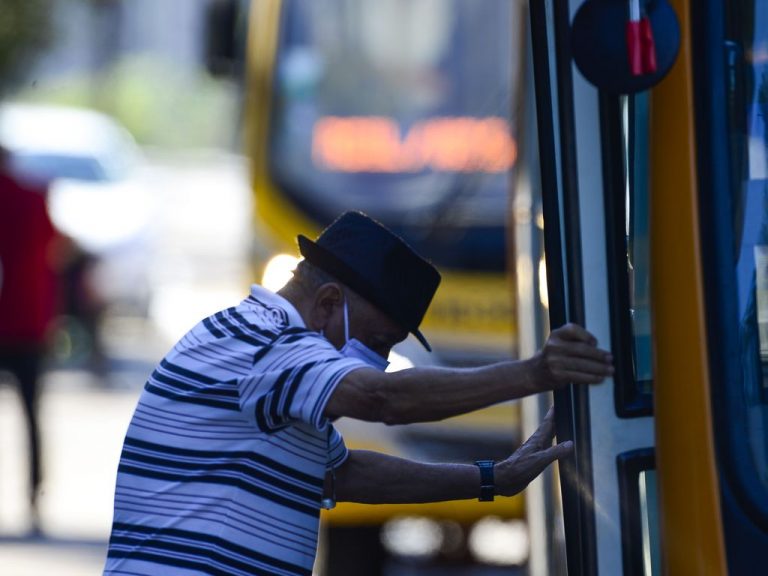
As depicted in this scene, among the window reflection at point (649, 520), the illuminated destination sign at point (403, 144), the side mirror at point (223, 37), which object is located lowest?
the window reflection at point (649, 520)

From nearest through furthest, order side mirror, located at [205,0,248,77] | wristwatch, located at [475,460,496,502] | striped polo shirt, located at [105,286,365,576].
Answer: striped polo shirt, located at [105,286,365,576]
wristwatch, located at [475,460,496,502]
side mirror, located at [205,0,248,77]

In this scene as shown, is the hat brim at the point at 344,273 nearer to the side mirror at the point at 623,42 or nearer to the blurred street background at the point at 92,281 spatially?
the side mirror at the point at 623,42

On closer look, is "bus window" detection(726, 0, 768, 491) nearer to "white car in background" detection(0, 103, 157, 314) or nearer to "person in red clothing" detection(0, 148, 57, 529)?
"person in red clothing" detection(0, 148, 57, 529)

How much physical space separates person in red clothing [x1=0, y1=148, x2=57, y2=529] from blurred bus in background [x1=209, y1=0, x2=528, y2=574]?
65.0 inches

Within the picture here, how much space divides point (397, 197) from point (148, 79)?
50.5 metres

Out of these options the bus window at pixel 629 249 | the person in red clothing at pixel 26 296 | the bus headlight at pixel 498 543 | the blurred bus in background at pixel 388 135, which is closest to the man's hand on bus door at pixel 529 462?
the bus window at pixel 629 249

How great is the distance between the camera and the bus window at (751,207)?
2549mm

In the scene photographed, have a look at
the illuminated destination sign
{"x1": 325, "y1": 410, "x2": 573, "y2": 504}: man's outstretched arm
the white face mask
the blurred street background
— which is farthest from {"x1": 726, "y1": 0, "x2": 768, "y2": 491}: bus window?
the blurred street background

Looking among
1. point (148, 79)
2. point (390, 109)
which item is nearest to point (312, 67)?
point (390, 109)

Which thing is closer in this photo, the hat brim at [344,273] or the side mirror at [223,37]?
the hat brim at [344,273]

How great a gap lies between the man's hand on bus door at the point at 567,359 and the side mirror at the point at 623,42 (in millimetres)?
385

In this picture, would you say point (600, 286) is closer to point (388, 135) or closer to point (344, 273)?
point (344, 273)

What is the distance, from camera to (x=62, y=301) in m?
14.4

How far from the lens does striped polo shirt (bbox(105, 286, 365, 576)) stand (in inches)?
106
